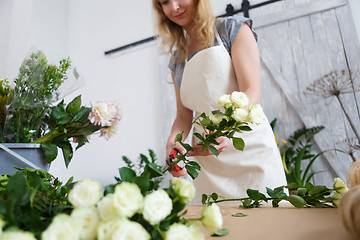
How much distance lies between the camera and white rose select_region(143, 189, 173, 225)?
0.61ft

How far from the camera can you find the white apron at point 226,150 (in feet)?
3.17

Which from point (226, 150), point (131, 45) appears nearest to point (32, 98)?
point (226, 150)

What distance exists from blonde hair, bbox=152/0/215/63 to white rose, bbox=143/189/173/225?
107 cm

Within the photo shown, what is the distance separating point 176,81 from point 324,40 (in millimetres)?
1331

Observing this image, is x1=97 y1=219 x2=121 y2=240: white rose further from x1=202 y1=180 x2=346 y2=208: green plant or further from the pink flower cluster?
the pink flower cluster

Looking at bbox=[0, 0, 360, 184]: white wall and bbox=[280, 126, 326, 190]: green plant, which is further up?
bbox=[0, 0, 360, 184]: white wall

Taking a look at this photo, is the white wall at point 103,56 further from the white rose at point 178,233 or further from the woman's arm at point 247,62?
the white rose at point 178,233

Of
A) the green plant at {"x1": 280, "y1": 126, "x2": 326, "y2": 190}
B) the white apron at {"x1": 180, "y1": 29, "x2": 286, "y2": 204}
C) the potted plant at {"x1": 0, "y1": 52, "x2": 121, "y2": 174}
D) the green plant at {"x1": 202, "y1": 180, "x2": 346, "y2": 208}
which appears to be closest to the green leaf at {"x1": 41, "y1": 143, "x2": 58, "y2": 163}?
the potted plant at {"x1": 0, "y1": 52, "x2": 121, "y2": 174}

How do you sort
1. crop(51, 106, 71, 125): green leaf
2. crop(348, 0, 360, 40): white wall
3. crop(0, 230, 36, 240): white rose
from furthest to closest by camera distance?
crop(348, 0, 360, 40): white wall, crop(51, 106, 71, 125): green leaf, crop(0, 230, 36, 240): white rose

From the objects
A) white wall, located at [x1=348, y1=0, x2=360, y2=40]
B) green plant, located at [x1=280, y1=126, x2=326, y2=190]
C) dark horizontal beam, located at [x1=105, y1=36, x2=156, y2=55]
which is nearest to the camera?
green plant, located at [x1=280, y1=126, x2=326, y2=190]

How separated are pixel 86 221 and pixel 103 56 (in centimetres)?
296

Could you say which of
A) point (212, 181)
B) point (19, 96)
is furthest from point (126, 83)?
point (19, 96)

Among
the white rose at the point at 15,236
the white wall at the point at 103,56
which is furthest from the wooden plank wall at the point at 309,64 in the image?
the white rose at the point at 15,236

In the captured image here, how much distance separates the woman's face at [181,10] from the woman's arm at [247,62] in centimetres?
26
